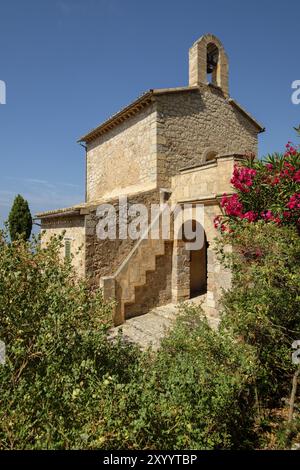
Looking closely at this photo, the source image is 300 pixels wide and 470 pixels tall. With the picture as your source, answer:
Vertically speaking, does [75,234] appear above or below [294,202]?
below

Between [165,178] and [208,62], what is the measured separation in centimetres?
601

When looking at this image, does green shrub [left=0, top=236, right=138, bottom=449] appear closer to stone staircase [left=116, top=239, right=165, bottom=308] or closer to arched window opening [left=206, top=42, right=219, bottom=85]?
stone staircase [left=116, top=239, right=165, bottom=308]

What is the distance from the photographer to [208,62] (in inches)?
504

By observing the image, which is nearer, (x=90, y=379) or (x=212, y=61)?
(x=90, y=379)

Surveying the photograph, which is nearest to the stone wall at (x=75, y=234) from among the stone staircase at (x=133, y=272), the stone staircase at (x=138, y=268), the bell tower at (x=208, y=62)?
the stone staircase at (x=133, y=272)

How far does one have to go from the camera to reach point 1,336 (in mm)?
3373

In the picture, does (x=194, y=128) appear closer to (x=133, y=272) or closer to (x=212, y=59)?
(x=212, y=59)

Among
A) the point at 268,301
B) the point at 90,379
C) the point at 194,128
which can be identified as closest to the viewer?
the point at 90,379

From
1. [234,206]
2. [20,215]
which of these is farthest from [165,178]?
[20,215]

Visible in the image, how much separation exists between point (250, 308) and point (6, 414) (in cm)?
344

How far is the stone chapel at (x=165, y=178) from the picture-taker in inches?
359

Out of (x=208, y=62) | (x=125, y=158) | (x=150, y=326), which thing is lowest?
(x=150, y=326)

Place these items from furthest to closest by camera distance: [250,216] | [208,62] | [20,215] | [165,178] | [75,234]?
[20,215]
[208,62]
[165,178]
[75,234]
[250,216]

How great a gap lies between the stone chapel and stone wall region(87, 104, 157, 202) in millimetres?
41
